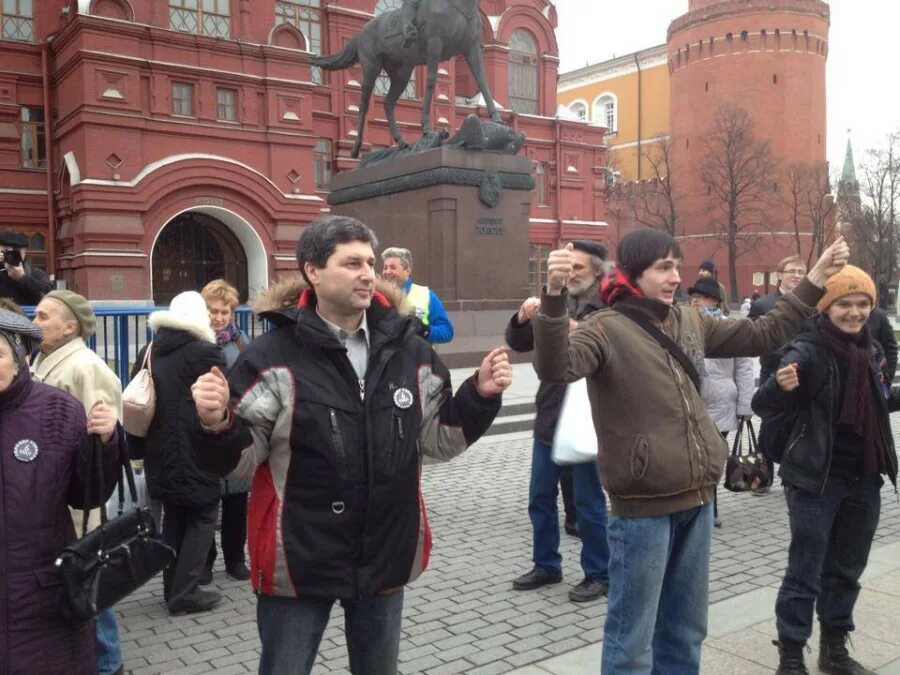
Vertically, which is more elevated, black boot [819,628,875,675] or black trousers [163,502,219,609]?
black trousers [163,502,219,609]

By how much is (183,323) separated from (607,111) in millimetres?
72494

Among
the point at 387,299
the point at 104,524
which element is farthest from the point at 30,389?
the point at 387,299

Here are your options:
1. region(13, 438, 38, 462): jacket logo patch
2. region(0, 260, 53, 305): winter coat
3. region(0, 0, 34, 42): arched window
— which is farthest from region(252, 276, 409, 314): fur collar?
region(0, 0, 34, 42): arched window

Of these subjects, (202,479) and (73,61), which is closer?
(202,479)

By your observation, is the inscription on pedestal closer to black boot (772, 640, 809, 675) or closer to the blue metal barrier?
the blue metal barrier

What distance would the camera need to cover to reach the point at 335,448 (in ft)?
8.60

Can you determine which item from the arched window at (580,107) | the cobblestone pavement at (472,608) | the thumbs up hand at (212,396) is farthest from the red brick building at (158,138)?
the arched window at (580,107)

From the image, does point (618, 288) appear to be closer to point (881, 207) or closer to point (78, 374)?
point (78, 374)

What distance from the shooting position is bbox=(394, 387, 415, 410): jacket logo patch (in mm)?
2717

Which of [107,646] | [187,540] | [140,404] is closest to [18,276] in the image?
[140,404]

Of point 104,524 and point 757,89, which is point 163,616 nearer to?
point 104,524

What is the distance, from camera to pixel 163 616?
194 inches

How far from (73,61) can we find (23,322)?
25714 mm

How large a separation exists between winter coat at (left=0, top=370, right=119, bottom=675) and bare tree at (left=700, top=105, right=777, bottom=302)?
160 ft
